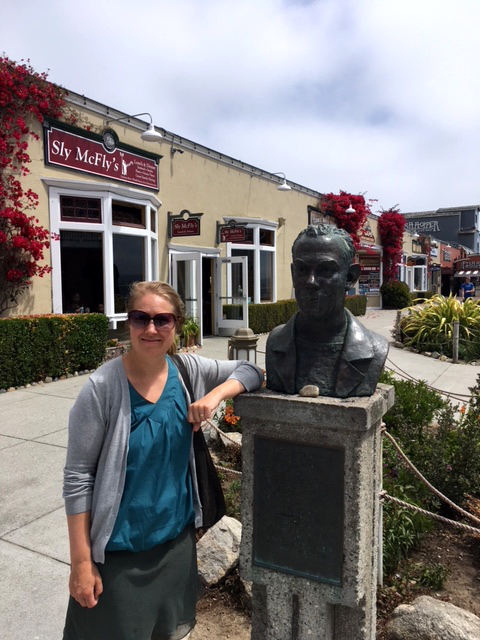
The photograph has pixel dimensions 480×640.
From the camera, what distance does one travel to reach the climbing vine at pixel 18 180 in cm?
841

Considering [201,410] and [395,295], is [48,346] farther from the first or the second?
[395,295]

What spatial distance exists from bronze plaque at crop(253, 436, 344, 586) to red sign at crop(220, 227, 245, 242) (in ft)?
38.6

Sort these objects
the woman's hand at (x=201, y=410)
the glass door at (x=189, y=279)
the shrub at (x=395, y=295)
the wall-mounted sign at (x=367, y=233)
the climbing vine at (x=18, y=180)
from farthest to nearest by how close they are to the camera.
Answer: the shrub at (x=395, y=295), the wall-mounted sign at (x=367, y=233), the glass door at (x=189, y=279), the climbing vine at (x=18, y=180), the woman's hand at (x=201, y=410)

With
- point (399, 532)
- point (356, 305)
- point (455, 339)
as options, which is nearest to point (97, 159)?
point (455, 339)

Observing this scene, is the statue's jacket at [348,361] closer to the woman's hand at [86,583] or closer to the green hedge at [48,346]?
the woman's hand at [86,583]

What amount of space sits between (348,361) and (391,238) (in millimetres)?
27807

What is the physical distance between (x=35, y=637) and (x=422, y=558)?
2349mm

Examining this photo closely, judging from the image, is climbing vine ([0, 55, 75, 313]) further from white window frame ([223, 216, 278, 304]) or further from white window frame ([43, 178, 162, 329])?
white window frame ([223, 216, 278, 304])

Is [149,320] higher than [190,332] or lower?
higher

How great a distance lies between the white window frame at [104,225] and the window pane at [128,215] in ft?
0.38

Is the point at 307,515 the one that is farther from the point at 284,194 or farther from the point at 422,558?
the point at 284,194

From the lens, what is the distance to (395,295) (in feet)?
88.8

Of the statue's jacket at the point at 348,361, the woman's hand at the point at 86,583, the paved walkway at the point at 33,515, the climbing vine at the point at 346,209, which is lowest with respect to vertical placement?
the paved walkway at the point at 33,515

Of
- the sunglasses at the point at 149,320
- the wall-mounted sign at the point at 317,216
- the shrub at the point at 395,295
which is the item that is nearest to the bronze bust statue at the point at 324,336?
the sunglasses at the point at 149,320
